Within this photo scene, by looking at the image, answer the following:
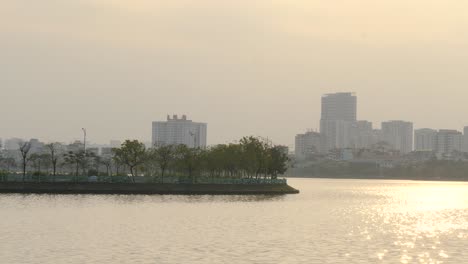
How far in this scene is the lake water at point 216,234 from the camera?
50.8 m

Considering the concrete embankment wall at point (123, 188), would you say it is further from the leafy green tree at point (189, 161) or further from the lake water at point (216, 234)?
the lake water at point (216, 234)

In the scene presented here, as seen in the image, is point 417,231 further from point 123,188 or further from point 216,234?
point 123,188

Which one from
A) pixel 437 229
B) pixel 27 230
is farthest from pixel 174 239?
pixel 437 229

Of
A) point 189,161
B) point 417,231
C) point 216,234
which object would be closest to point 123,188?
point 189,161

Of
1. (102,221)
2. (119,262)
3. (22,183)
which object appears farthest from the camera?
(22,183)

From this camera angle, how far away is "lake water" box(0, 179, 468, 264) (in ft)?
167

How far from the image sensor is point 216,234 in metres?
65.1

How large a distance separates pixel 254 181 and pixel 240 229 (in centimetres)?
7037

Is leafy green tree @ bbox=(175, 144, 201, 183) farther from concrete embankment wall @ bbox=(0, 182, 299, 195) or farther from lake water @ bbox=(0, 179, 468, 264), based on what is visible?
lake water @ bbox=(0, 179, 468, 264)

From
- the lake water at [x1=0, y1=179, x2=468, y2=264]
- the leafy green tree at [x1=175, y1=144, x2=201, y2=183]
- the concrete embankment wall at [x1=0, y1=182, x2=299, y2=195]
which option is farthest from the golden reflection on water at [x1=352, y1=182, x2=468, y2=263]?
the leafy green tree at [x1=175, y1=144, x2=201, y2=183]

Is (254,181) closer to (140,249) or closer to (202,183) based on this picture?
(202,183)

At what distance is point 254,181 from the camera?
461 feet

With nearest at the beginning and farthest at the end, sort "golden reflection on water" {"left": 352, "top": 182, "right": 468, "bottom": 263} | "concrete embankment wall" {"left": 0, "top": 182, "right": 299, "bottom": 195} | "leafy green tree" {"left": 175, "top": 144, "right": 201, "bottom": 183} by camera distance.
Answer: "golden reflection on water" {"left": 352, "top": 182, "right": 468, "bottom": 263} → "concrete embankment wall" {"left": 0, "top": 182, "right": 299, "bottom": 195} → "leafy green tree" {"left": 175, "top": 144, "right": 201, "bottom": 183}

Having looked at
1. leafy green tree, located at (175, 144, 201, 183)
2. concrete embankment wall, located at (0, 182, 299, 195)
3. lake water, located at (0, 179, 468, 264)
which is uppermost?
leafy green tree, located at (175, 144, 201, 183)
